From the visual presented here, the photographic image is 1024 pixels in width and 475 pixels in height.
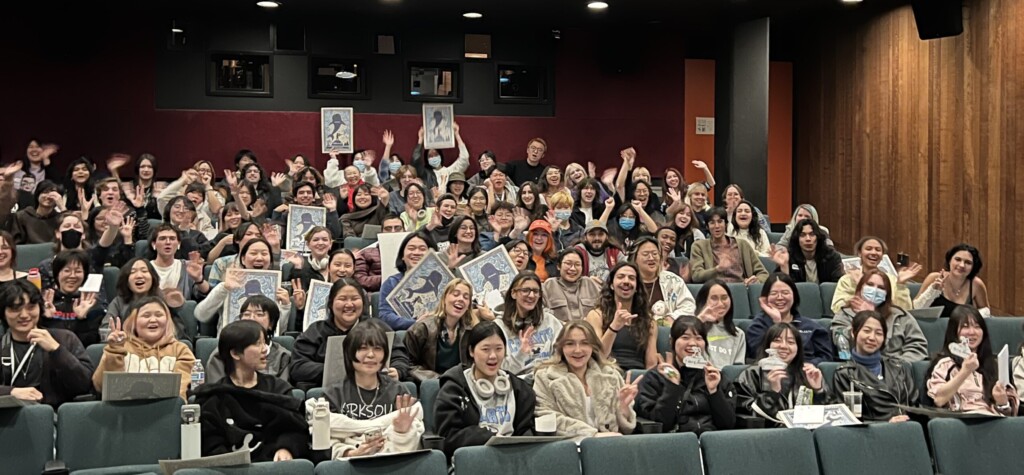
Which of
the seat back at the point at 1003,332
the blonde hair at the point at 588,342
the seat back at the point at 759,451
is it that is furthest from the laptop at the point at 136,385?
the seat back at the point at 1003,332

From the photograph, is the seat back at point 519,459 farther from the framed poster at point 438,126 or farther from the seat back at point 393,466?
the framed poster at point 438,126

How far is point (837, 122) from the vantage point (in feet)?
37.4

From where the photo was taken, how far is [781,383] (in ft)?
16.1

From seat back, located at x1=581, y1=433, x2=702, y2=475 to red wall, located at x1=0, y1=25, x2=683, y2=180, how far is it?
7911 mm

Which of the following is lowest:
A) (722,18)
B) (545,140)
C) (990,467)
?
(990,467)

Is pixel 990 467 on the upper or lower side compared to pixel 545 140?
lower

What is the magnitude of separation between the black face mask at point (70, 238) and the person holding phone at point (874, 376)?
4.53 m

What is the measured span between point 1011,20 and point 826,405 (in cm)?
523

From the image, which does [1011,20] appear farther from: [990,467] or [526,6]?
[990,467]

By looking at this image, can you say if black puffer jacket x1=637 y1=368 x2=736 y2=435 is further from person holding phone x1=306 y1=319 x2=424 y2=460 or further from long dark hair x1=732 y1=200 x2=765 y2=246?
long dark hair x1=732 y1=200 x2=765 y2=246

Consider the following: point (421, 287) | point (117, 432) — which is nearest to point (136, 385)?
point (117, 432)

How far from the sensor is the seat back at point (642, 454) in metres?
4.04

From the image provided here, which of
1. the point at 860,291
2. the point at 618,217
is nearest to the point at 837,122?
the point at 618,217

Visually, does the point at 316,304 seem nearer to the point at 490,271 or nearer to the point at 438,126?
the point at 490,271
